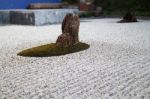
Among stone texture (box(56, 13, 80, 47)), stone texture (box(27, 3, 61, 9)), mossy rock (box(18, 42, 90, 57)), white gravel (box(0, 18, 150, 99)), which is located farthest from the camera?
stone texture (box(27, 3, 61, 9))

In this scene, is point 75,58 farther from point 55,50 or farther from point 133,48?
point 133,48

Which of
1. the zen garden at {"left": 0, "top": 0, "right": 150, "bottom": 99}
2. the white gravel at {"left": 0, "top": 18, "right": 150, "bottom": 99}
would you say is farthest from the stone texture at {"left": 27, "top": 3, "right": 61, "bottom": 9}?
the white gravel at {"left": 0, "top": 18, "right": 150, "bottom": 99}

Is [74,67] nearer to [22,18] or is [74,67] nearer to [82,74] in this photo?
[82,74]

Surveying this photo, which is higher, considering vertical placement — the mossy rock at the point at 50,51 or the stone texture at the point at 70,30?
the stone texture at the point at 70,30

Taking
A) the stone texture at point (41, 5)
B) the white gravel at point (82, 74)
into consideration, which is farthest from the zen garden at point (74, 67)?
the stone texture at point (41, 5)

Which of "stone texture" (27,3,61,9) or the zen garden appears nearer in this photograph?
the zen garden

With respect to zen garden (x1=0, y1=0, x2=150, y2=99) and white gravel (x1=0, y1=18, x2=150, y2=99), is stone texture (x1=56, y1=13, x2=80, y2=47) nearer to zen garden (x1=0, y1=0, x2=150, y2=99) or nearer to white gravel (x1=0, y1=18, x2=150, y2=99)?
zen garden (x1=0, y1=0, x2=150, y2=99)

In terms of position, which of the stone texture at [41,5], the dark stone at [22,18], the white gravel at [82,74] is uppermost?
the stone texture at [41,5]

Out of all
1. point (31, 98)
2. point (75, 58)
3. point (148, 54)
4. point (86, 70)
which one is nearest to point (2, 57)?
point (75, 58)

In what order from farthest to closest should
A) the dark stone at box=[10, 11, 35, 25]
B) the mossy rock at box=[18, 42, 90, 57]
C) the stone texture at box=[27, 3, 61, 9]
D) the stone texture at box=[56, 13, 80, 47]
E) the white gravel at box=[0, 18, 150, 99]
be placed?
the stone texture at box=[27, 3, 61, 9] → the dark stone at box=[10, 11, 35, 25] → the stone texture at box=[56, 13, 80, 47] → the mossy rock at box=[18, 42, 90, 57] → the white gravel at box=[0, 18, 150, 99]

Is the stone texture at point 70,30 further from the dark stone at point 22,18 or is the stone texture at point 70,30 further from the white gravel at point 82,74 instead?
the dark stone at point 22,18
